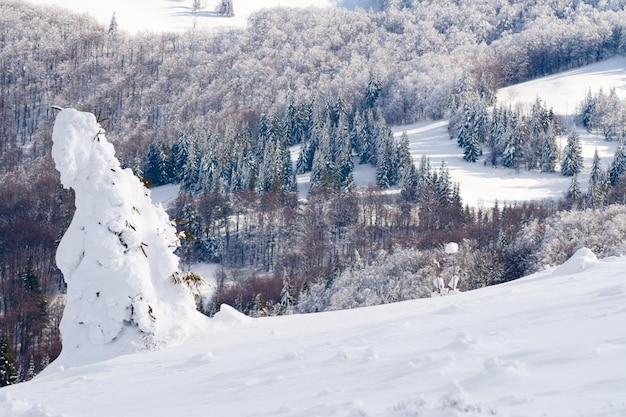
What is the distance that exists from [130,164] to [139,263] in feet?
421

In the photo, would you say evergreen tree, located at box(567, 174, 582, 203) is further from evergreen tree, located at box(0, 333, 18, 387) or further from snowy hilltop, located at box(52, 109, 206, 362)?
snowy hilltop, located at box(52, 109, 206, 362)

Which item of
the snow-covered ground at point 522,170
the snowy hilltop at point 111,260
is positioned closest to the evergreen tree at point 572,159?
the snow-covered ground at point 522,170

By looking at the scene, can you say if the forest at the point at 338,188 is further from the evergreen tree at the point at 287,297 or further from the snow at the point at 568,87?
the snow at the point at 568,87

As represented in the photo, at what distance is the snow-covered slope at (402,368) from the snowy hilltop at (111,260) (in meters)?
1.43

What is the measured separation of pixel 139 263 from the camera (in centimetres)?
1839

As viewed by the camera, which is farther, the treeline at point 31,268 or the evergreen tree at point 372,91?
the evergreen tree at point 372,91

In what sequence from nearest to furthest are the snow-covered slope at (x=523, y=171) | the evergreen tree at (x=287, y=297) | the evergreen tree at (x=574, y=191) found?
the evergreen tree at (x=287, y=297) < the evergreen tree at (x=574, y=191) < the snow-covered slope at (x=523, y=171)

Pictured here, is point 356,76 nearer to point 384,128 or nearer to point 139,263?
point 384,128

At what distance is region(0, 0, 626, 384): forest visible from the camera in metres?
72.1

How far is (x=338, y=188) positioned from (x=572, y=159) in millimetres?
39315

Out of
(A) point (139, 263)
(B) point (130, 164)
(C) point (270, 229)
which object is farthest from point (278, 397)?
(B) point (130, 164)

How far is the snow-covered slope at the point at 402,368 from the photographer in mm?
8016

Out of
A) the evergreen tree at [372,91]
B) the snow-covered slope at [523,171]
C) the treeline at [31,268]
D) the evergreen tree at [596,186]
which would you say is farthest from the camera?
the evergreen tree at [372,91]

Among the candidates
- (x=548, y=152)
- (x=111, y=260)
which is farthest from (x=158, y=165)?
(x=111, y=260)
